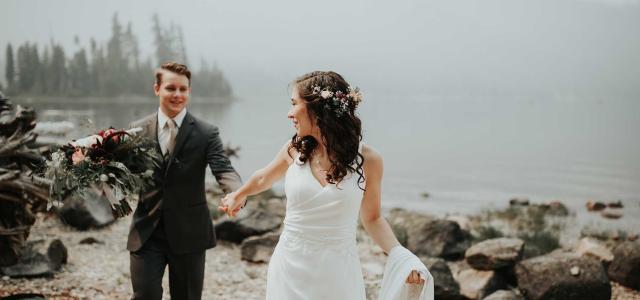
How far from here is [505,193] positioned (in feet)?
84.0

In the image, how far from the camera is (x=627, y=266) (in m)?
7.99

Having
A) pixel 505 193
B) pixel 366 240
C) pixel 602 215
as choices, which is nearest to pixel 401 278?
pixel 366 240

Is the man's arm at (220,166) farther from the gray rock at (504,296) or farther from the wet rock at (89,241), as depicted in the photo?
the wet rock at (89,241)

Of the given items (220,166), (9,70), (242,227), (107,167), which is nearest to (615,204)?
(242,227)

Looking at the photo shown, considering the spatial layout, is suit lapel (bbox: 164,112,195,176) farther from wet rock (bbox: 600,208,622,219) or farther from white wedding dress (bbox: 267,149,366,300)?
wet rock (bbox: 600,208,622,219)

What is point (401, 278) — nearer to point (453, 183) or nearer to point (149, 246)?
point (149, 246)

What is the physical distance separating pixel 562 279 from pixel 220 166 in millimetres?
4738

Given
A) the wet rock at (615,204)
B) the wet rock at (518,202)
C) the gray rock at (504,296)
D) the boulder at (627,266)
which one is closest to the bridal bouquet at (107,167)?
the gray rock at (504,296)

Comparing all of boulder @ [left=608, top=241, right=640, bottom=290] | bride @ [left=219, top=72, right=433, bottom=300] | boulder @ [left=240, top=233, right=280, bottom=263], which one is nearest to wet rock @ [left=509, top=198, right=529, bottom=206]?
boulder @ [left=608, top=241, right=640, bottom=290]

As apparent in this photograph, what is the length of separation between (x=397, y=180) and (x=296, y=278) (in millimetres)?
26254

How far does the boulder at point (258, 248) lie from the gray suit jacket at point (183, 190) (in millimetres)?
4253

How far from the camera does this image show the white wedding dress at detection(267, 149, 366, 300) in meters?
3.36

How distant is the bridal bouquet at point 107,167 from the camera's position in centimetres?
392

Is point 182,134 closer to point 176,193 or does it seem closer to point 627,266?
point 176,193
